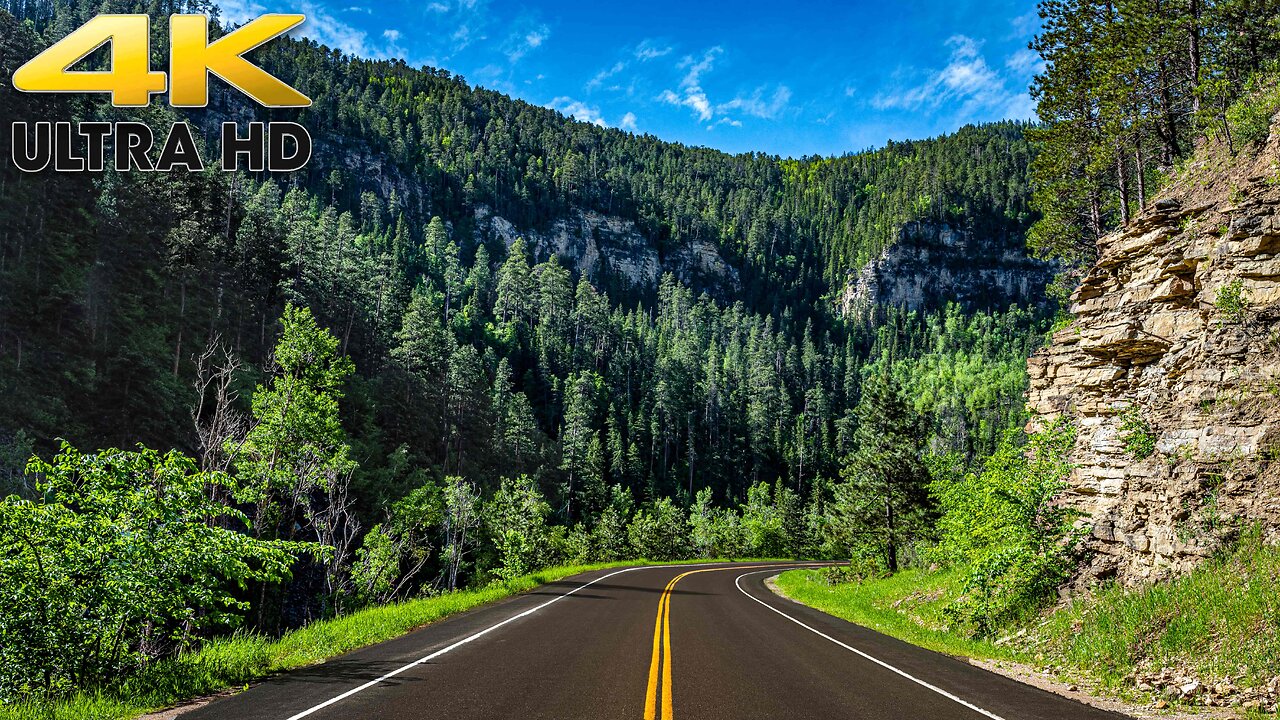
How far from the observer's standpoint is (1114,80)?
20.8 m

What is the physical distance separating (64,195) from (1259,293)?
68186 mm

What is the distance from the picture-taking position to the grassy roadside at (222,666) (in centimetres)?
664

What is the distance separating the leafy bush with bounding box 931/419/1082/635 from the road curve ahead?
2.33m

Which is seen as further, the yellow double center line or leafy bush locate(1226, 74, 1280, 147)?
leafy bush locate(1226, 74, 1280, 147)

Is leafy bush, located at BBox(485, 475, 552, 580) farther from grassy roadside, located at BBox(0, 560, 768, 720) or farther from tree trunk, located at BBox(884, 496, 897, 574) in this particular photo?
grassy roadside, located at BBox(0, 560, 768, 720)

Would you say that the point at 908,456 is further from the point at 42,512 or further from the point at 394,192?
the point at 394,192

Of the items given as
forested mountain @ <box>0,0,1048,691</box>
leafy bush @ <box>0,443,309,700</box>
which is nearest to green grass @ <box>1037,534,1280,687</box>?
leafy bush @ <box>0,443,309,700</box>

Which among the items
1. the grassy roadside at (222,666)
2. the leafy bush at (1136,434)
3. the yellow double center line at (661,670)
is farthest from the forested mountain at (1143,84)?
the grassy roadside at (222,666)

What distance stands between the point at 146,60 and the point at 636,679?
17.4m

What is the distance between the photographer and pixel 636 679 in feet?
28.8

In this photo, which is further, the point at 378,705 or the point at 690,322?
the point at 690,322

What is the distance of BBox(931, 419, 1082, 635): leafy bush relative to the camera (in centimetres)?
Answer: 1308

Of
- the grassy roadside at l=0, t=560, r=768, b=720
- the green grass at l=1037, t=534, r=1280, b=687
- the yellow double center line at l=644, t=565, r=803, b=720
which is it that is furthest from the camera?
the green grass at l=1037, t=534, r=1280, b=687

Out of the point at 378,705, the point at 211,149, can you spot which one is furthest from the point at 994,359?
the point at 211,149
